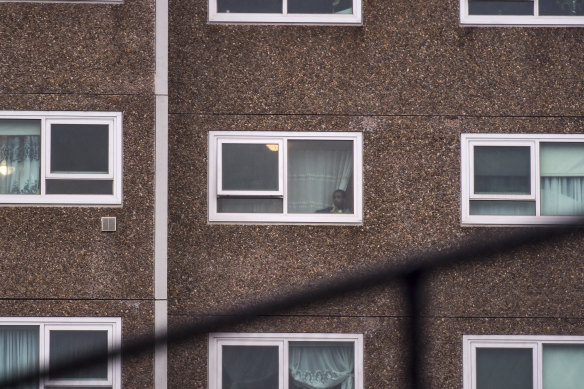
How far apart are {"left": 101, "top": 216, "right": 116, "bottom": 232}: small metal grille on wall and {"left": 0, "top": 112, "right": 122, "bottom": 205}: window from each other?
18 centimetres

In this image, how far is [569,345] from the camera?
25.3 ft

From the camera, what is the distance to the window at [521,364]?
25.2ft

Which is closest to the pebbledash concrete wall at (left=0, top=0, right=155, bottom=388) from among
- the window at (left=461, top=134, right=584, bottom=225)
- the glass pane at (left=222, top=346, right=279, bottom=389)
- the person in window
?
the glass pane at (left=222, top=346, right=279, bottom=389)

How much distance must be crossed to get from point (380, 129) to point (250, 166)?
1492mm

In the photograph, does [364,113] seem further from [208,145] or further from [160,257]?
[160,257]

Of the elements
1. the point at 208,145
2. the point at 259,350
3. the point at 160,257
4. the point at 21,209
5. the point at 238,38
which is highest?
the point at 238,38

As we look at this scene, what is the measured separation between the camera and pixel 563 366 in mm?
7738

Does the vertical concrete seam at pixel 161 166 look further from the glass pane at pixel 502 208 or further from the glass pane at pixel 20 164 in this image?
the glass pane at pixel 502 208

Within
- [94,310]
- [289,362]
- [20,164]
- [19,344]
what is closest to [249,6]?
[20,164]

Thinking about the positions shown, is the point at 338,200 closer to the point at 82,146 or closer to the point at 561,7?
the point at 82,146

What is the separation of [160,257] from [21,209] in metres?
1.54

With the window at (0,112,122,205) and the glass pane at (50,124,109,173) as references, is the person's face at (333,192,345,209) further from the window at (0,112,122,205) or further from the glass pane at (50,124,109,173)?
the glass pane at (50,124,109,173)

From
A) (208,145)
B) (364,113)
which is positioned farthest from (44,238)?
(364,113)

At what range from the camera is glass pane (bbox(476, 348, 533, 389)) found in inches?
304
